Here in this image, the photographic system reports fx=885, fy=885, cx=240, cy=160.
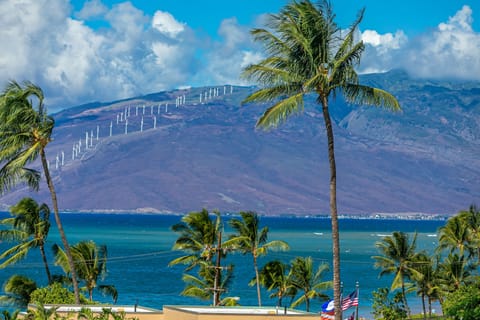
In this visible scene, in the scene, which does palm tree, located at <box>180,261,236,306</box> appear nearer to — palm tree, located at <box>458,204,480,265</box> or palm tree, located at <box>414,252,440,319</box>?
palm tree, located at <box>414,252,440,319</box>

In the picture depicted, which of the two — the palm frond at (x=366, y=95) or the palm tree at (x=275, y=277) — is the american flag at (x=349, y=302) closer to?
the palm frond at (x=366, y=95)

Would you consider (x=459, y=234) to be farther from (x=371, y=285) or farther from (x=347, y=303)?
(x=371, y=285)

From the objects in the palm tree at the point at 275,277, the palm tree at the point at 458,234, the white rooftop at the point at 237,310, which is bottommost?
the white rooftop at the point at 237,310

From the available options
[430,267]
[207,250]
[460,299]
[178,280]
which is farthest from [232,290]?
[460,299]

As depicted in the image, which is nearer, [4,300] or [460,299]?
[460,299]

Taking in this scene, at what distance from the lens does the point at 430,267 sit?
75.2 metres

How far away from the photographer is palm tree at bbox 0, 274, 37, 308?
53000 millimetres

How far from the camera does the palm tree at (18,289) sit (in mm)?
53000

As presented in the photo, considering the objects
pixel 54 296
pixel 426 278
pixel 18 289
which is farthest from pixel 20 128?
pixel 426 278

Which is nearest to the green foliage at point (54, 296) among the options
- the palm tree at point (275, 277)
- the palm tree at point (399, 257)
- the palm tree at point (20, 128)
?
the palm tree at point (20, 128)

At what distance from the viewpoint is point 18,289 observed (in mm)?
53188

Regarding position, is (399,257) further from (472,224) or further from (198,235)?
(198,235)

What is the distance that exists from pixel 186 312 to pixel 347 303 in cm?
980

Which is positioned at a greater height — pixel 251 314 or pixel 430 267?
pixel 430 267
